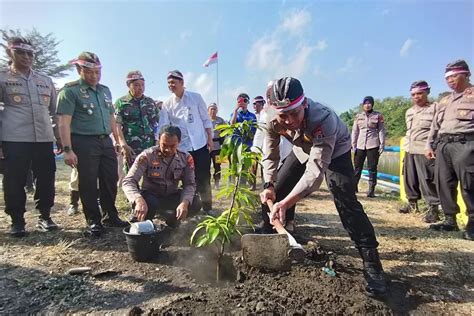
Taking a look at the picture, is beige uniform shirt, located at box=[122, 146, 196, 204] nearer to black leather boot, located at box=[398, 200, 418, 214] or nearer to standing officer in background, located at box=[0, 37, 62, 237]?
standing officer in background, located at box=[0, 37, 62, 237]

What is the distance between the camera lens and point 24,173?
359 centimetres

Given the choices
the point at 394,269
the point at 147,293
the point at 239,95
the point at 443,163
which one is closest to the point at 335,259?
the point at 394,269

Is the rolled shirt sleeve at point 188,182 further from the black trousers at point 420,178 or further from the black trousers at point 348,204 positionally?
the black trousers at point 420,178

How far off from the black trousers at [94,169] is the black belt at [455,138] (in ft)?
13.7

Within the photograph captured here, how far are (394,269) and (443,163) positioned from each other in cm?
189

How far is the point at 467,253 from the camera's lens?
10.8 ft

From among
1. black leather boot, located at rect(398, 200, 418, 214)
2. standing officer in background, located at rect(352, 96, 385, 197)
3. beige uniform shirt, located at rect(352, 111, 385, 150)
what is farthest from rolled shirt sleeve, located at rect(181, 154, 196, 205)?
beige uniform shirt, located at rect(352, 111, 385, 150)

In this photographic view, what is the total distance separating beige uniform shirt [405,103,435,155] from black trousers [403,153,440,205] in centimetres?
13

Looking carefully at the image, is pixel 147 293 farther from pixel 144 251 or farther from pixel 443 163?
pixel 443 163

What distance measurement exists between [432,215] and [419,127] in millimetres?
1341

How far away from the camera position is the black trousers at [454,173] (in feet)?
12.1

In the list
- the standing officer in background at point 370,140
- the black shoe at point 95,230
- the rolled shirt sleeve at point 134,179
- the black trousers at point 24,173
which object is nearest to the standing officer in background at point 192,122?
the rolled shirt sleeve at point 134,179

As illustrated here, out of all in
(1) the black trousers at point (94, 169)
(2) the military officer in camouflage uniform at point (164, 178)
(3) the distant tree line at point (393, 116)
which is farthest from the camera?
(3) the distant tree line at point (393, 116)

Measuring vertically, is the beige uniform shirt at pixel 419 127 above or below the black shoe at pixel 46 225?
above
